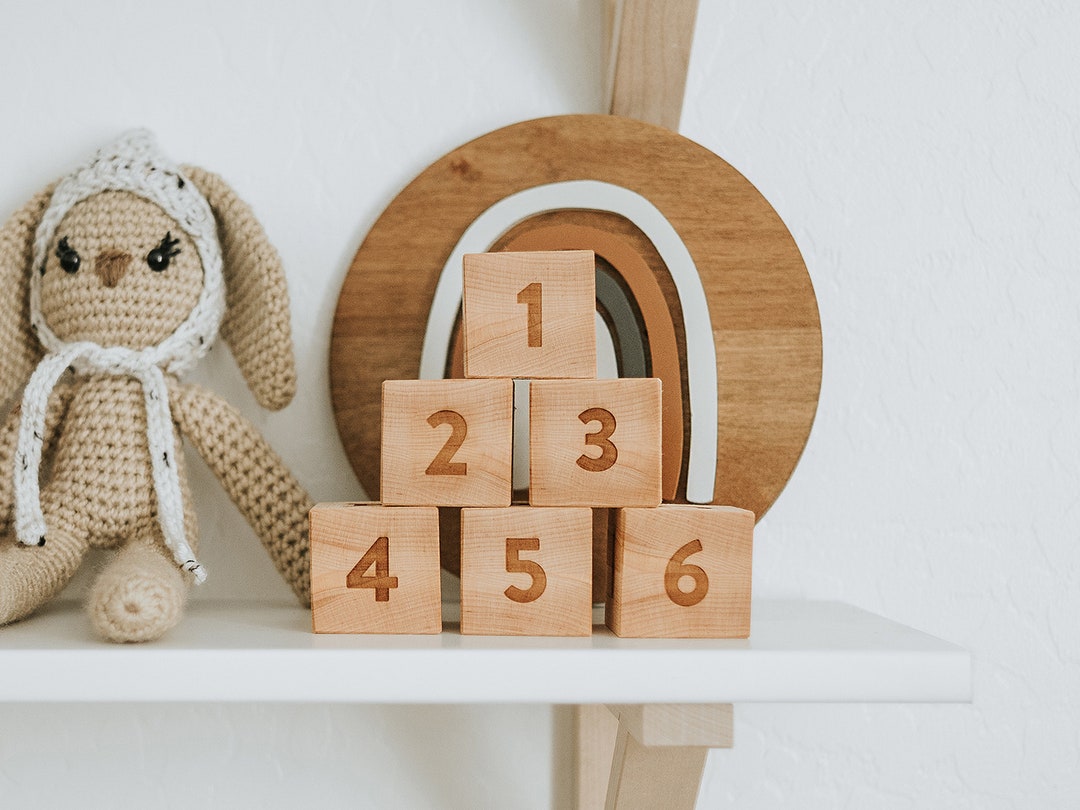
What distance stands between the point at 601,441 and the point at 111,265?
37 centimetres

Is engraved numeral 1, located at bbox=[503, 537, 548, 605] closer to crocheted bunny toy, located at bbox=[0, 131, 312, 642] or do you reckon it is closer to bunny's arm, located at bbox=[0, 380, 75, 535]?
crocheted bunny toy, located at bbox=[0, 131, 312, 642]

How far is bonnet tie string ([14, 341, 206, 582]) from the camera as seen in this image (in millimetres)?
569

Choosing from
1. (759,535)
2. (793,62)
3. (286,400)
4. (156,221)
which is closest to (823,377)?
(759,535)

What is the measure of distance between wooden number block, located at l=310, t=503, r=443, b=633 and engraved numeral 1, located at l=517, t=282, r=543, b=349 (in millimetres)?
120

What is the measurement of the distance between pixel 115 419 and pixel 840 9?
67 cm

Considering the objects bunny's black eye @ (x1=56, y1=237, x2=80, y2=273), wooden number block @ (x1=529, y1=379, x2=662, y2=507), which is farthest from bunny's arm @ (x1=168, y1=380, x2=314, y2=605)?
wooden number block @ (x1=529, y1=379, x2=662, y2=507)

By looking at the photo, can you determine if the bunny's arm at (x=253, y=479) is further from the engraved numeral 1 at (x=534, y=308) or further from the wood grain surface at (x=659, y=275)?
the engraved numeral 1 at (x=534, y=308)

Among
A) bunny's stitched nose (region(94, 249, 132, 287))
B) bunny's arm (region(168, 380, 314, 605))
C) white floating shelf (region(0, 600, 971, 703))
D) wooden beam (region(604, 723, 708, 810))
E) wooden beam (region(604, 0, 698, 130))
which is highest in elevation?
wooden beam (region(604, 0, 698, 130))

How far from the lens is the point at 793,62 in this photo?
28.7 inches

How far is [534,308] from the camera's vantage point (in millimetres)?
526

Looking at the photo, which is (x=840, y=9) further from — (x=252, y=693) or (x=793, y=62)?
(x=252, y=693)

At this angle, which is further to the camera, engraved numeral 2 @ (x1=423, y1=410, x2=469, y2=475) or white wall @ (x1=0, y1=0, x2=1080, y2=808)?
white wall @ (x1=0, y1=0, x2=1080, y2=808)

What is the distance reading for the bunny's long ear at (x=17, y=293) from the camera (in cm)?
63

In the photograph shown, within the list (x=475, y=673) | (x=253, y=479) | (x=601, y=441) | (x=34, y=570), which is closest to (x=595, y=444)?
(x=601, y=441)
